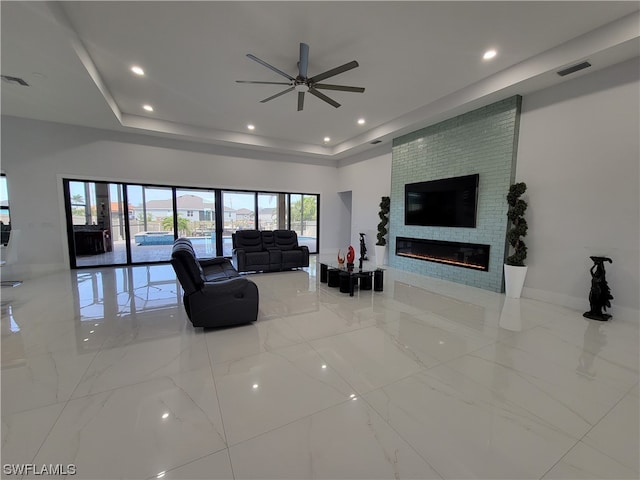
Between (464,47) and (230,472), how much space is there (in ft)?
16.2

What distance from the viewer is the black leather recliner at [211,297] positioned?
9.03ft

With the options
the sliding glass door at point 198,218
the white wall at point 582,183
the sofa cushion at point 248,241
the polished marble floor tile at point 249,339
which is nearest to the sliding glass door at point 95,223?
the sliding glass door at point 198,218

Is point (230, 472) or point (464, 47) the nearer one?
point (230, 472)

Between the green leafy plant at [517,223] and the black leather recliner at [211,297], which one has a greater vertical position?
the green leafy plant at [517,223]

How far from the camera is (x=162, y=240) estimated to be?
23.9 ft

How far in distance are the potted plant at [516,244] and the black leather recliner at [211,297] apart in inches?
161

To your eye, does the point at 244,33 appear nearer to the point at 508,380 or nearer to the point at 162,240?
the point at 508,380

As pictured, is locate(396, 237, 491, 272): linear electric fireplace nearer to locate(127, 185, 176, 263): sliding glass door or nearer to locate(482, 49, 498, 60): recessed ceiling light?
locate(482, 49, 498, 60): recessed ceiling light

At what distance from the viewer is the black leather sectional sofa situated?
585 centimetres

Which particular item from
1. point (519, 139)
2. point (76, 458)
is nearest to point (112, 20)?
point (76, 458)

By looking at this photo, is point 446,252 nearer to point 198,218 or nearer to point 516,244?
point 516,244

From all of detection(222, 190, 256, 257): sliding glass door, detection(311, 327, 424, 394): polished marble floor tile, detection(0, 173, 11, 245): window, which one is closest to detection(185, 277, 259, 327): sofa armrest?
detection(311, 327, 424, 394): polished marble floor tile

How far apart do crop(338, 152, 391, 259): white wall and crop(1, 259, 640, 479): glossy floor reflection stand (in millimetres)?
4506

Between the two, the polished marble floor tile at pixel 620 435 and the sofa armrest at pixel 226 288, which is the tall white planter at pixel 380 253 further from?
the polished marble floor tile at pixel 620 435
